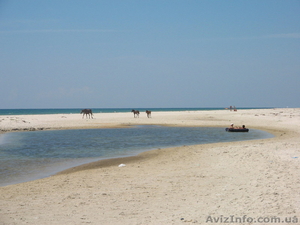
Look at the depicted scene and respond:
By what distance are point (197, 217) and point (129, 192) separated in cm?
274

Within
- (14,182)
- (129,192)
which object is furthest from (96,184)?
(14,182)

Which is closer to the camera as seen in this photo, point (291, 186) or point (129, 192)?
point (291, 186)

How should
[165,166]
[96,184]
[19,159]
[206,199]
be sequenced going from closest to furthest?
[206,199]
[96,184]
[165,166]
[19,159]

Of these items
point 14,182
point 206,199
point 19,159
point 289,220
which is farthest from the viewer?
point 19,159

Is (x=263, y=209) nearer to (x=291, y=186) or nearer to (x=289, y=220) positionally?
(x=289, y=220)

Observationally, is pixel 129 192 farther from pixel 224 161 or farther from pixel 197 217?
pixel 224 161

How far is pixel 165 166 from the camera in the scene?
12844 mm

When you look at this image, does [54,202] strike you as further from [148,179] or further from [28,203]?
[148,179]

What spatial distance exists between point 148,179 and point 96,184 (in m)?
1.74

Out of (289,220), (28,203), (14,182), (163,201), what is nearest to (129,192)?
(163,201)

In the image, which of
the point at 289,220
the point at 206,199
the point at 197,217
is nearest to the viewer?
the point at 289,220

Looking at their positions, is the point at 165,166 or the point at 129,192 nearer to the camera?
the point at 129,192

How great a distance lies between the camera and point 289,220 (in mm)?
6070

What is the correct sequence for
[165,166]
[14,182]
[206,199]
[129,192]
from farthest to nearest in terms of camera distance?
1. [165,166]
2. [14,182]
3. [129,192]
4. [206,199]
